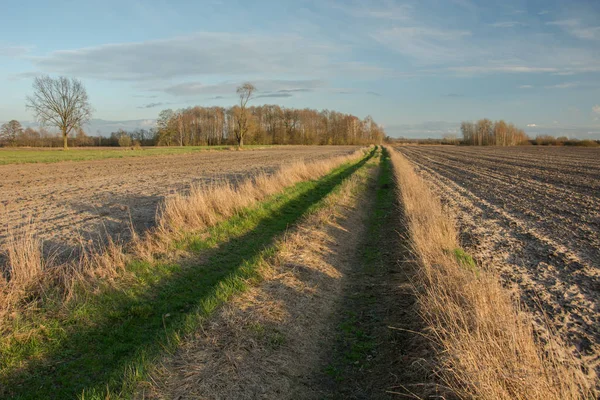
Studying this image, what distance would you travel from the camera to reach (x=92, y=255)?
6.57 metres

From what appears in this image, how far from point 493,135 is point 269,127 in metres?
82.7

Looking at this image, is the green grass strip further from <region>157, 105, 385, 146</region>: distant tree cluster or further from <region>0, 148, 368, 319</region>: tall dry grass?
<region>157, 105, 385, 146</region>: distant tree cluster

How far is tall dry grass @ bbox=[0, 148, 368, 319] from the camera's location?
5.54 meters

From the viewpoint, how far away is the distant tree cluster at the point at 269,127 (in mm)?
93688

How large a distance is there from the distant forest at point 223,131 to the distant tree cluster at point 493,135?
121ft

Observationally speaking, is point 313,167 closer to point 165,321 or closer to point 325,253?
point 325,253

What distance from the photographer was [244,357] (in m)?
4.15

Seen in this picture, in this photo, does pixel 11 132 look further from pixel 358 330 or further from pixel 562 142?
pixel 562 142

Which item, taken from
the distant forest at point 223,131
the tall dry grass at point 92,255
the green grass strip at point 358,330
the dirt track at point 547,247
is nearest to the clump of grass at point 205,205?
the tall dry grass at point 92,255

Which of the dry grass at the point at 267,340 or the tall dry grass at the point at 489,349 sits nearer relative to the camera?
the tall dry grass at the point at 489,349

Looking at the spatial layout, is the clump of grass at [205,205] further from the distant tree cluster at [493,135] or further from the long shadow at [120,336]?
the distant tree cluster at [493,135]

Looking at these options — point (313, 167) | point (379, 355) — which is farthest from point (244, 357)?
point (313, 167)

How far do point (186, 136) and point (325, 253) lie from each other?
100145mm

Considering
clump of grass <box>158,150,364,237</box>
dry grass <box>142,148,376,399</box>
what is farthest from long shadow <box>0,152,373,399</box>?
clump of grass <box>158,150,364,237</box>
